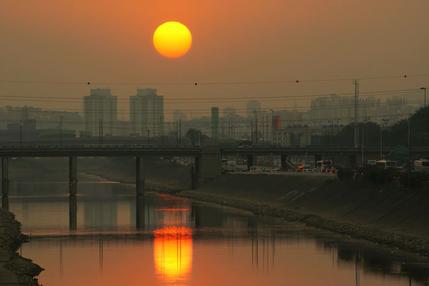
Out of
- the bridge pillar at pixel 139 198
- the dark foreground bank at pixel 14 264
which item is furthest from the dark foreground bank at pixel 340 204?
the dark foreground bank at pixel 14 264

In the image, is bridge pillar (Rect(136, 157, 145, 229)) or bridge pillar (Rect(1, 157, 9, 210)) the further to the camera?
bridge pillar (Rect(1, 157, 9, 210))

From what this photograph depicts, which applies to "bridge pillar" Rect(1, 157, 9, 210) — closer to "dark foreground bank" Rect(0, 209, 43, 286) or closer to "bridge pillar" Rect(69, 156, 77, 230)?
"bridge pillar" Rect(69, 156, 77, 230)

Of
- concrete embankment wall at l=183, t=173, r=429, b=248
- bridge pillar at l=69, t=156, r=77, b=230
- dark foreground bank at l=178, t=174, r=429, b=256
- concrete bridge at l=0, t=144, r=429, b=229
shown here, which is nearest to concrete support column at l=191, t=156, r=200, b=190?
concrete bridge at l=0, t=144, r=429, b=229

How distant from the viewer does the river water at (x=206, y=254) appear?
4678 centimetres

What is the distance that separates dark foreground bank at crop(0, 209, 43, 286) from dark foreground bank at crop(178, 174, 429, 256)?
20.9 metres

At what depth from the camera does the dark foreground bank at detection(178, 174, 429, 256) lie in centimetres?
5941

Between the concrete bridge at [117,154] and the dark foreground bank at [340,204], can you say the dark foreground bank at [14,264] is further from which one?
the concrete bridge at [117,154]

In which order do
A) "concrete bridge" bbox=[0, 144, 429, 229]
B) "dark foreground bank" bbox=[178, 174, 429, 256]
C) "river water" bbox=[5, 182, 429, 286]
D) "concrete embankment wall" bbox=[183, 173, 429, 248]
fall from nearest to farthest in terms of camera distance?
"river water" bbox=[5, 182, 429, 286]
"dark foreground bank" bbox=[178, 174, 429, 256]
"concrete embankment wall" bbox=[183, 173, 429, 248]
"concrete bridge" bbox=[0, 144, 429, 229]

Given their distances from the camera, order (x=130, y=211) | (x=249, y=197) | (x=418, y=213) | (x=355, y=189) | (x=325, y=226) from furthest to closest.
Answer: (x=249, y=197)
(x=130, y=211)
(x=355, y=189)
(x=325, y=226)
(x=418, y=213)

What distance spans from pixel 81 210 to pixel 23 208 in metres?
6.62

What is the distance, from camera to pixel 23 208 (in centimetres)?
10000

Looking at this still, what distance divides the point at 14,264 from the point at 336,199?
37570 mm

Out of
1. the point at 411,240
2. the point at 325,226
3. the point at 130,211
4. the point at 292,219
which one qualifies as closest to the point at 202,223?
the point at 292,219

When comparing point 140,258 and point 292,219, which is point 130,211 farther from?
point 140,258
